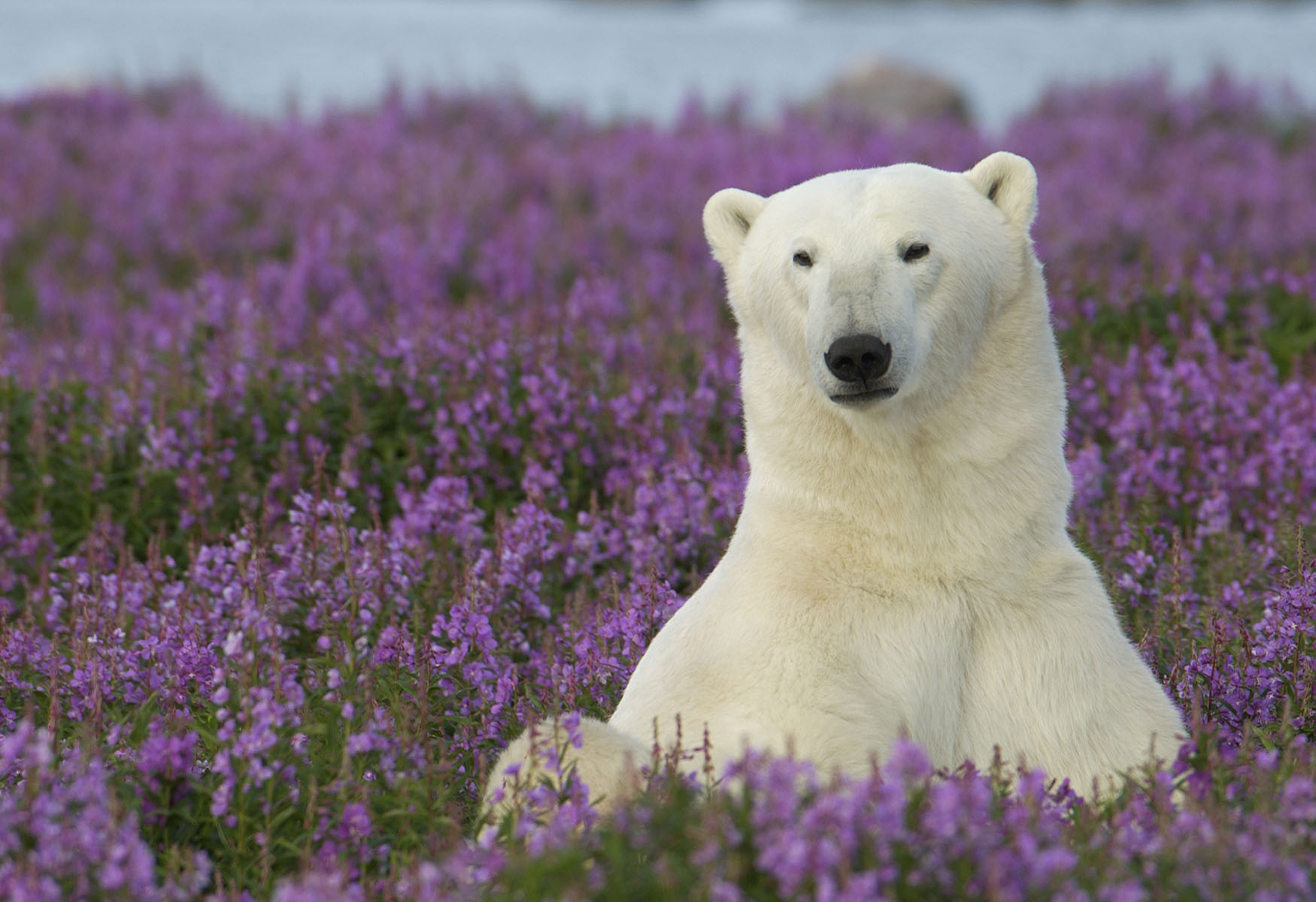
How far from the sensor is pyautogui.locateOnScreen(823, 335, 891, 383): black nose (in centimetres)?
285

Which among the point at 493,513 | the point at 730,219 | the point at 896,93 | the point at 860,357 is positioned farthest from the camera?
the point at 896,93

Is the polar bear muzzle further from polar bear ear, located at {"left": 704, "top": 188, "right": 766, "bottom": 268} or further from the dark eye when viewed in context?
polar bear ear, located at {"left": 704, "top": 188, "right": 766, "bottom": 268}

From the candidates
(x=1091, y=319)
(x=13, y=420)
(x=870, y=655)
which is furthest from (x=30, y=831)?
(x=1091, y=319)

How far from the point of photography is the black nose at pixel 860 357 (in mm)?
2848

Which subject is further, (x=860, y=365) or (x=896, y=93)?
(x=896, y=93)

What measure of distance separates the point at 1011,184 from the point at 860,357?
2.32 feet

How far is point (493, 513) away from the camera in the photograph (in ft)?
17.6

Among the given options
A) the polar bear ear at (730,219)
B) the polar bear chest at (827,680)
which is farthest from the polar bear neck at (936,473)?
the polar bear ear at (730,219)

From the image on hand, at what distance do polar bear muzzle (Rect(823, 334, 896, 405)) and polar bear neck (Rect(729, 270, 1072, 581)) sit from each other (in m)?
0.10

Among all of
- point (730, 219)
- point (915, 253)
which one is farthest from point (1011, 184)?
point (730, 219)

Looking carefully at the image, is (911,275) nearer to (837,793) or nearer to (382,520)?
(837,793)

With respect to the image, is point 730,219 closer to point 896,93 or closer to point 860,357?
point 860,357

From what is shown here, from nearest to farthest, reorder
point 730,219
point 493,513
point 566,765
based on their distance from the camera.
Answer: point 566,765 < point 730,219 < point 493,513

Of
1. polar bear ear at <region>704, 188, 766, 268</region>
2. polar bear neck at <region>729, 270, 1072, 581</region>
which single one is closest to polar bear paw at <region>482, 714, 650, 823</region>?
polar bear neck at <region>729, 270, 1072, 581</region>
